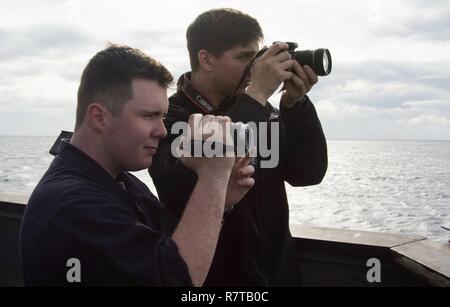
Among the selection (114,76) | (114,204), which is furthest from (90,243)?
(114,76)

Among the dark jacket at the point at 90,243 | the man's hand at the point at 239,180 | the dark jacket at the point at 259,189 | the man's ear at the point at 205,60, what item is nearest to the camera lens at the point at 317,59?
the dark jacket at the point at 259,189

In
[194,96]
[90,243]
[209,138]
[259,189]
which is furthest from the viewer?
[194,96]

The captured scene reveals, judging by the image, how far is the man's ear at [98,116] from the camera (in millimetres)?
1331

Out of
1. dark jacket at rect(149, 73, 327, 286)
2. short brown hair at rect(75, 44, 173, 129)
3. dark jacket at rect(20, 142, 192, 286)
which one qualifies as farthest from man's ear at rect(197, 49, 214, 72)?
dark jacket at rect(20, 142, 192, 286)

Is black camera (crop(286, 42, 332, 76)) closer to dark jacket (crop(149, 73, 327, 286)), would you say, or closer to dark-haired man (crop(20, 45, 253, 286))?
dark jacket (crop(149, 73, 327, 286))

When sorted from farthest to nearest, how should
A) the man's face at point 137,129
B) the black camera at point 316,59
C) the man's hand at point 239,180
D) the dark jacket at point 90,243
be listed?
the black camera at point 316,59, the man's hand at point 239,180, the man's face at point 137,129, the dark jacket at point 90,243

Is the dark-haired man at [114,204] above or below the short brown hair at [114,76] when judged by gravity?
below

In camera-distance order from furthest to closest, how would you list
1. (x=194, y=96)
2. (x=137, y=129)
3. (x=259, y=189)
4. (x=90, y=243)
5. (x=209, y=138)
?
(x=194, y=96)
(x=259, y=189)
(x=137, y=129)
(x=209, y=138)
(x=90, y=243)

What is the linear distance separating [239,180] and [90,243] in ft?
1.84

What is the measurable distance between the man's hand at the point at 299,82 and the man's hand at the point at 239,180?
49cm

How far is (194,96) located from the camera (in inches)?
76.6

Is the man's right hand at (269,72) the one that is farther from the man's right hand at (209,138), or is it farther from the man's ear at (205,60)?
the man's right hand at (209,138)

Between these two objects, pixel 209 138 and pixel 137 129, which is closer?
pixel 209 138

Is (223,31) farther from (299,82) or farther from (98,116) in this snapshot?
(98,116)
